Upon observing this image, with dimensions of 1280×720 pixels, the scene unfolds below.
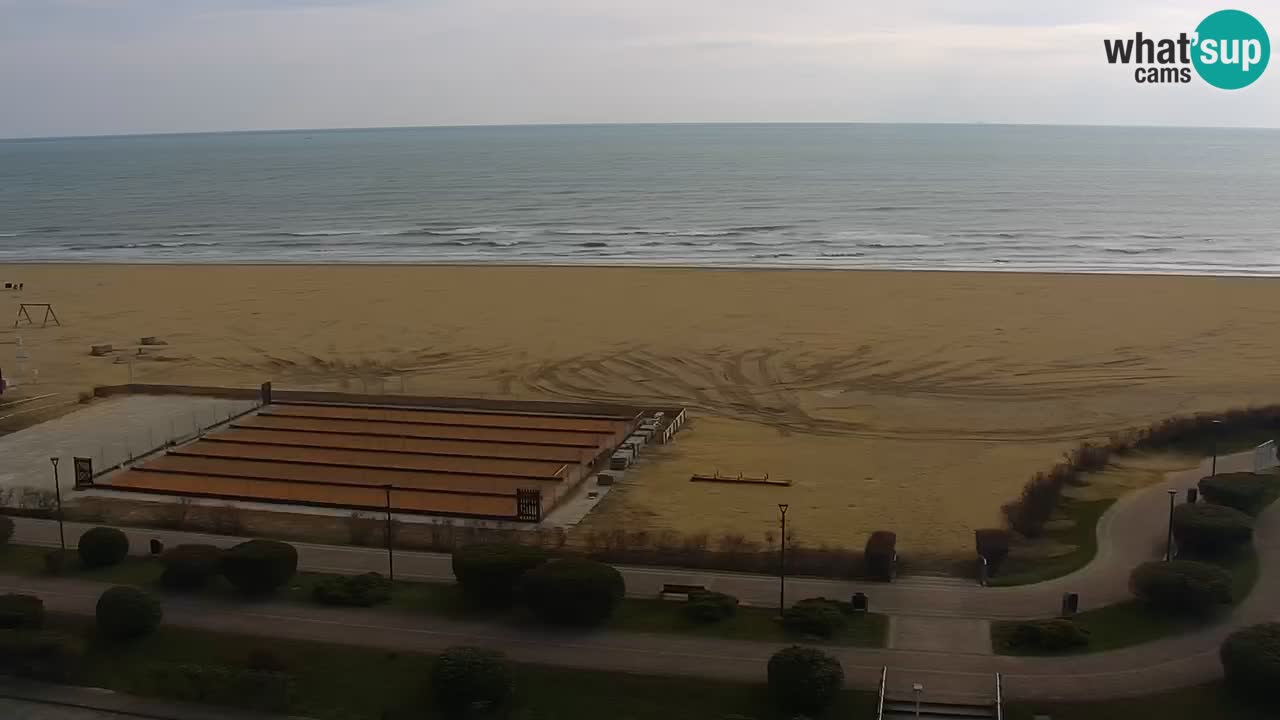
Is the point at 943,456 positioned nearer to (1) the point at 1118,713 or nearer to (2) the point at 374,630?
(1) the point at 1118,713

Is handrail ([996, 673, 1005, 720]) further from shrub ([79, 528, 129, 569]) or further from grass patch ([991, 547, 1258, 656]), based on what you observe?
shrub ([79, 528, 129, 569])

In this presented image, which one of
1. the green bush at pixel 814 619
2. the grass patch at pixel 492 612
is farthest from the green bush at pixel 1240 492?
the green bush at pixel 814 619

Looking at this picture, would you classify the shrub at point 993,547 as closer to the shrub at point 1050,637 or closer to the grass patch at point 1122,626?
the grass patch at point 1122,626

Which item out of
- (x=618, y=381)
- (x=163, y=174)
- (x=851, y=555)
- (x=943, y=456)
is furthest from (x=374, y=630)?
(x=163, y=174)

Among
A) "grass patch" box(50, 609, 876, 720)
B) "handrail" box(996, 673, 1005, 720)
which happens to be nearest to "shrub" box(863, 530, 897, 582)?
"handrail" box(996, 673, 1005, 720)

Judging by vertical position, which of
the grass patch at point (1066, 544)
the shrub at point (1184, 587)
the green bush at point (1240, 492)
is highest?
the green bush at point (1240, 492)
